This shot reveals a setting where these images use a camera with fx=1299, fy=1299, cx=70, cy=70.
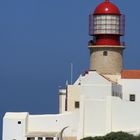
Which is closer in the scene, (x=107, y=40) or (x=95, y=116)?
(x=95, y=116)

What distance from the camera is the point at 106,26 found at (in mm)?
74312

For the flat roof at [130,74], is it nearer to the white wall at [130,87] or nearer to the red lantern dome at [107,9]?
the white wall at [130,87]

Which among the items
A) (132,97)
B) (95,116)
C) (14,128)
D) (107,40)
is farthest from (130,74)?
(14,128)

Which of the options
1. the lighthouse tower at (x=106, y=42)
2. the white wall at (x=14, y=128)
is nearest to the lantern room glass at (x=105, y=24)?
the lighthouse tower at (x=106, y=42)

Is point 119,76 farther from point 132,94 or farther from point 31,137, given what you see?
point 31,137

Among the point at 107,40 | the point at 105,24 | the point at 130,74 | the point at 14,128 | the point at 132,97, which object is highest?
the point at 105,24

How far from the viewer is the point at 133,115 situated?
71000 millimetres

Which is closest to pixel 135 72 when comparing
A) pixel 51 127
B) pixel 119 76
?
pixel 119 76

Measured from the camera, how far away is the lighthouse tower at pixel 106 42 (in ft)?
244

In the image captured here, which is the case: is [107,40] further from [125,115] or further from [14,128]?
[14,128]

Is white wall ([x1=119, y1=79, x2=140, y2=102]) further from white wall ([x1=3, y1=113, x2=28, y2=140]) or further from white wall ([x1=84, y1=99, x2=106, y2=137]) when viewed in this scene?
white wall ([x1=3, y1=113, x2=28, y2=140])

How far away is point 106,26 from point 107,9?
102 centimetres

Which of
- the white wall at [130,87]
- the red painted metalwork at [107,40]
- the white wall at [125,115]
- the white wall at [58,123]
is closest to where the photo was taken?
the white wall at [125,115]

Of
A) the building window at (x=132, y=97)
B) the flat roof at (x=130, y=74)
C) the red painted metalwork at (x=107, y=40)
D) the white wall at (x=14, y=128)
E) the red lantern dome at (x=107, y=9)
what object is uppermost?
the red lantern dome at (x=107, y=9)
